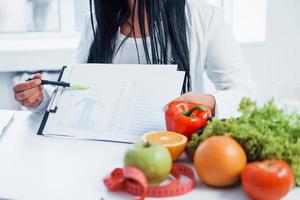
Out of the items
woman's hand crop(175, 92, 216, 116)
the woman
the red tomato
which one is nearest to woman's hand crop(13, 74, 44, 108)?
the woman

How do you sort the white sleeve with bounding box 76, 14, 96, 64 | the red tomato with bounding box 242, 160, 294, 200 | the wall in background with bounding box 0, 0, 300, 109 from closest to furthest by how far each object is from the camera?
1. the red tomato with bounding box 242, 160, 294, 200
2. the white sleeve with bounding box 76, 14, 96, 64
3. the wall in background with bounding box 0, 0, 300, 109

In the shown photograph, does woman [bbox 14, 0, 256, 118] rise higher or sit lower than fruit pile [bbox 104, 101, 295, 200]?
higher

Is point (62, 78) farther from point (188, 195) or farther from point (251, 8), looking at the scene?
point (251, 8)

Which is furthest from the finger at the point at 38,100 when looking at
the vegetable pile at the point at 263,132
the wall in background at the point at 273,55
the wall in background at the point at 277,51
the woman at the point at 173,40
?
the wall in background at the point at 277,51

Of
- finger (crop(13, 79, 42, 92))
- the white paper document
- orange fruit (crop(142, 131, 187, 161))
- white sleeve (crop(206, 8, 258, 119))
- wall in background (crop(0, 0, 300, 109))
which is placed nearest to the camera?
orange fruit (crop(142, 131, 187, 161))

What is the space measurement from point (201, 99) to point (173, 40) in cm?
37

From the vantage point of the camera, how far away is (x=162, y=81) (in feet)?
3.32

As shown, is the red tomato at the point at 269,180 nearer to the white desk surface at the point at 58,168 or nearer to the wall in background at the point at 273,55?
the white desk surface at the point at 58,168

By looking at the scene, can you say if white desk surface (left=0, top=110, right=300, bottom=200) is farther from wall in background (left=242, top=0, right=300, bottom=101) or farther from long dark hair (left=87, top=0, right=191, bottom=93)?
wall in background (left=242, top=0, right=300, bottom=101)

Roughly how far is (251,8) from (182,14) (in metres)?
1.01

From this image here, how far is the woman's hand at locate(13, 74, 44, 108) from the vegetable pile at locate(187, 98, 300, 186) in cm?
51

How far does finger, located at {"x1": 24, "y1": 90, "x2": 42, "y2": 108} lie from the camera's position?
1134 mm

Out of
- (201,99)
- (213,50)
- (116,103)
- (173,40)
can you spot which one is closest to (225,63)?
(213,50)

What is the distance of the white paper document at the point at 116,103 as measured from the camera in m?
0.97
